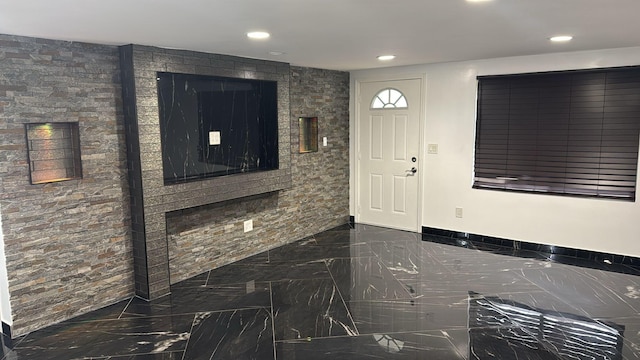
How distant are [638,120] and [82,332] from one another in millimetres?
5130

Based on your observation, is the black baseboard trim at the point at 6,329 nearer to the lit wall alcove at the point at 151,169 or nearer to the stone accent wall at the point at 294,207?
the lit wall alcove at the point at 151,169

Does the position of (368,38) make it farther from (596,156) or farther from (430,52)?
(596,156)

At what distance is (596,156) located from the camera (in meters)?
4.52

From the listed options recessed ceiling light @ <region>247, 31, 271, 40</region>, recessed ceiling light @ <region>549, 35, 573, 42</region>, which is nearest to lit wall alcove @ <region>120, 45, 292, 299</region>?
recessed ceiling light @ <region>247, 31, 271, 40</region>

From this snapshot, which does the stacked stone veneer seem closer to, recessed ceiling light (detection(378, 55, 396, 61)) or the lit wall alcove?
the lit wall alcove

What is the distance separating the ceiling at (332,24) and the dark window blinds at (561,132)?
56 cm

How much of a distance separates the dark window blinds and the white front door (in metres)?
0.82

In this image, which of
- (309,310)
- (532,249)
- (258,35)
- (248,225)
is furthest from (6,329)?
(532,249)

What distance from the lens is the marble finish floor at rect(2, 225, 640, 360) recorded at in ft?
9.53

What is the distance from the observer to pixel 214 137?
A: 14.3 feet

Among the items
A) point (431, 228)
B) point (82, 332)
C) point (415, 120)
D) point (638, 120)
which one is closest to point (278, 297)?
point (82, 332)

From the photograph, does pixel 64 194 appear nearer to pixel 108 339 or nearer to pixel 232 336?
pixel 108 339

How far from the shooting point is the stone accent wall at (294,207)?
4.20m

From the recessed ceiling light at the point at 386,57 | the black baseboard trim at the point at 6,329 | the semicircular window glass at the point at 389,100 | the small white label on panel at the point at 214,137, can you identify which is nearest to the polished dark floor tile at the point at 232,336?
the black baseboard trim at the point at 6,329
